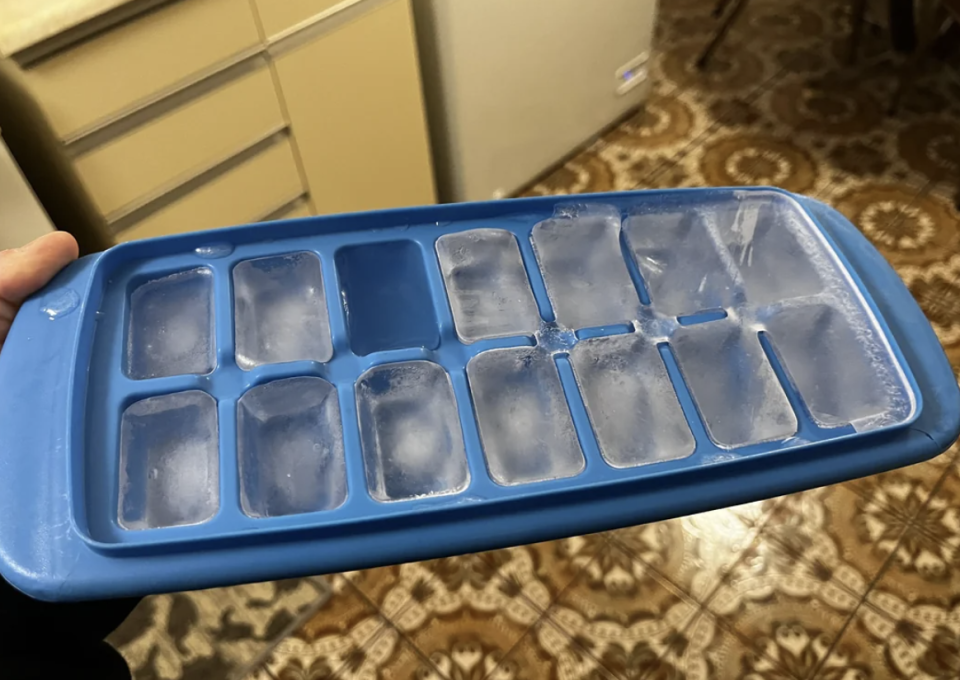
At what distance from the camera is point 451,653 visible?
3.54 feet

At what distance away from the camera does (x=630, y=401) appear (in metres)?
0.64

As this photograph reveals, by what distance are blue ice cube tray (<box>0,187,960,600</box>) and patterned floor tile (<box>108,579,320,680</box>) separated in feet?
1.98

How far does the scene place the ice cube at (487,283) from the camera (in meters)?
A: 0.68

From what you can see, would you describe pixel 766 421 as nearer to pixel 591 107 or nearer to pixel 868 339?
pixel 868 339

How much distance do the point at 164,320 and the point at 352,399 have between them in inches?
7.8

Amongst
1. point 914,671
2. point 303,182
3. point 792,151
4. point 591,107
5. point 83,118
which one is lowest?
point 914,671

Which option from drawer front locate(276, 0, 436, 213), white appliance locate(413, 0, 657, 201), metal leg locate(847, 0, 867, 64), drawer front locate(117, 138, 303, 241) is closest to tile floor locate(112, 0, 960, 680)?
drawer front locate(117, 138, 303, 241)

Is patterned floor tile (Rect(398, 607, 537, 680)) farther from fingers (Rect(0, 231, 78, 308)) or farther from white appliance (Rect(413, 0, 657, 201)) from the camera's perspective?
white appliance (Rect(413, 0, 657, 201))

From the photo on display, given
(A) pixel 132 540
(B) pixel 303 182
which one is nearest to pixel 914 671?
(A) pixel 132 540

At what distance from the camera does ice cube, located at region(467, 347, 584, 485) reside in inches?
23.6

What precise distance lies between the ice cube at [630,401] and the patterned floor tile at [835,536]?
0.65m

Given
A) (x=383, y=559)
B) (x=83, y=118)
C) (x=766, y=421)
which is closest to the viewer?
(x=383, y=559)

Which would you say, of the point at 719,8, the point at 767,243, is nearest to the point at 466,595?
the point at 767,243

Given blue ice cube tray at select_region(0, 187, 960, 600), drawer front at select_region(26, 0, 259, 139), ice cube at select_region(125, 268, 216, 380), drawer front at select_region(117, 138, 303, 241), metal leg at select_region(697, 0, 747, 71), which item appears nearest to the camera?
blue ice cube tray at select_region(0, 187, 960, 600)
